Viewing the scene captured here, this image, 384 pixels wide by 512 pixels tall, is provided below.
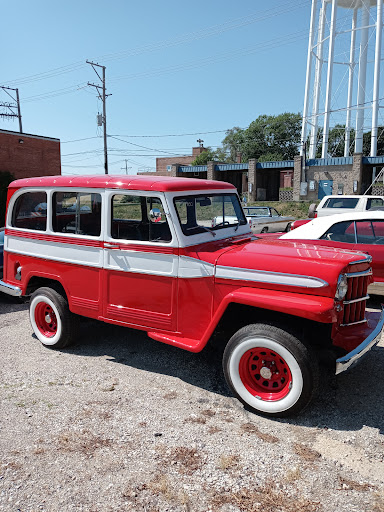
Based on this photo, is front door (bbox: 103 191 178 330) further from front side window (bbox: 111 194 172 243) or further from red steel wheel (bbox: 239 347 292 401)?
red steel wheel (bbox: 239 347 292 401)

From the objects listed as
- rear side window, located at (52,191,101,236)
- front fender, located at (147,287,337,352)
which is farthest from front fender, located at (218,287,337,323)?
rear side window, located at (52,191,101,236)

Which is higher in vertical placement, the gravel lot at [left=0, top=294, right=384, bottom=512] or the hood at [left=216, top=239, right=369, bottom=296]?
the hood at [left=216, top=239, right=369, bottom=296]

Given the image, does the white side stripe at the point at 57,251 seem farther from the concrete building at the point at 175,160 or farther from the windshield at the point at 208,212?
the concrete building at the point at 175,160

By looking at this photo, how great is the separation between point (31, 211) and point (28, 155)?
91.8 ft

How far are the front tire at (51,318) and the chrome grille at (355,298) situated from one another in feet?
10.5

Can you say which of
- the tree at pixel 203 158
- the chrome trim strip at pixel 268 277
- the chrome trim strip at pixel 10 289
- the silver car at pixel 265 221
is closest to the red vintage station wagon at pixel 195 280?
the chrome trim strip at pixel 268 277

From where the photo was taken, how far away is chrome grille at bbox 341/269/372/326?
3586 mm

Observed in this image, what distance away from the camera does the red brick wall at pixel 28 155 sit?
2878 centimetres

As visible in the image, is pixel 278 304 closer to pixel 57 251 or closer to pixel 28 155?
pixel 57 251

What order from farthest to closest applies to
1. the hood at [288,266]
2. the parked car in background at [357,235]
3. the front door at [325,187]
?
the front door at [325,187]
the parked car in background at [357,235]
the hood at [288,266]

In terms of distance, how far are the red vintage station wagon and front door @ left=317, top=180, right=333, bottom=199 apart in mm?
35703

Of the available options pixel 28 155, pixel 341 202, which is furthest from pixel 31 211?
pixel 28 155

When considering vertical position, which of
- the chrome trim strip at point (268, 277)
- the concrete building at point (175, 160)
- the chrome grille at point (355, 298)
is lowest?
the chrome grille at point (355, 298)

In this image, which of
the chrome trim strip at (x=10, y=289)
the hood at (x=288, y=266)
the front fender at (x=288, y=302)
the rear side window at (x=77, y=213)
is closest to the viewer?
the front fender at (x=288, y=302)
